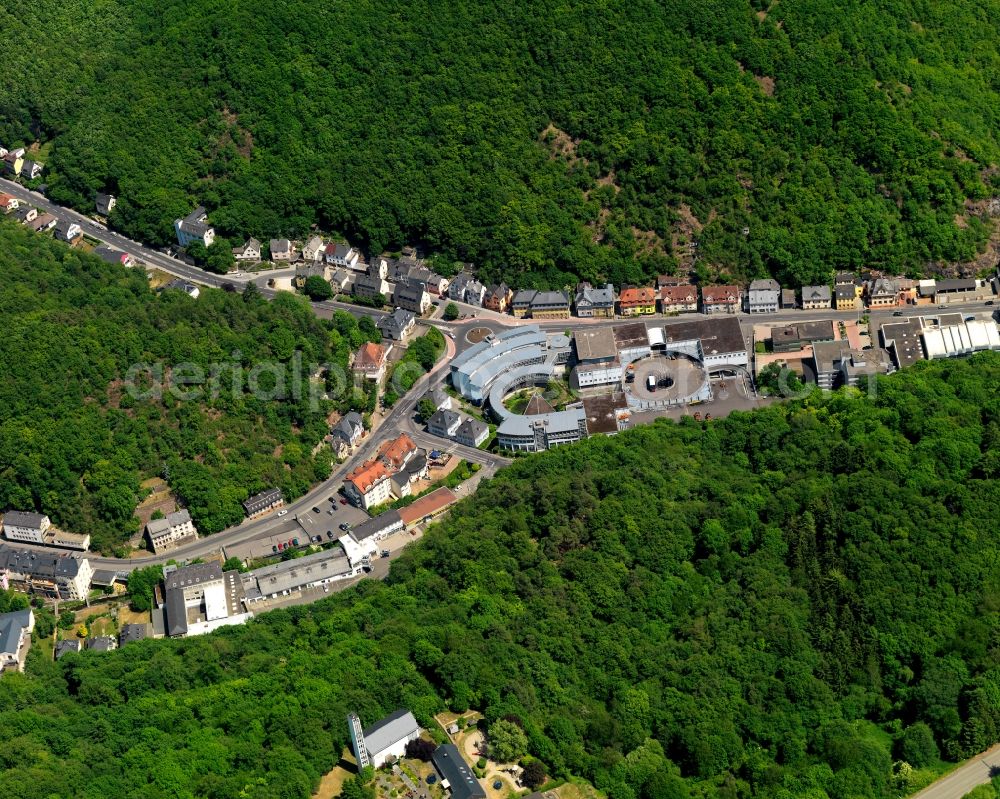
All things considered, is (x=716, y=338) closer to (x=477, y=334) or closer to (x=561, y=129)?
(x=477, y=334)

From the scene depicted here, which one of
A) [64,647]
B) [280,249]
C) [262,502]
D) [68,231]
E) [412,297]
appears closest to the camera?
[64,647]

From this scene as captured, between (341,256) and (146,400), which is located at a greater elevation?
(341,256)

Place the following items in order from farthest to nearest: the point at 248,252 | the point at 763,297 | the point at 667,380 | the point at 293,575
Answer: the point at 248,252, the point at 763,297, the point at 667,380, the point at 293,575

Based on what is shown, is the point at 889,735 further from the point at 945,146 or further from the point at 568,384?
the point at 945,146

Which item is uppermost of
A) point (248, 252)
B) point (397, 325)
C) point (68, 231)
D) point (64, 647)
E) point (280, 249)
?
point (68, 231)

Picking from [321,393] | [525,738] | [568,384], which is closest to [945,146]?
[568,384]

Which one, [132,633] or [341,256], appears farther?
[341,256]

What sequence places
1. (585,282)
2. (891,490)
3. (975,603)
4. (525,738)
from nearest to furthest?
1. (525,738)
2. (975,603)
3. (891,490)
4. (585,282)

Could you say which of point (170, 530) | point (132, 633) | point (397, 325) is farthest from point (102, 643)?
point (397, 325)
